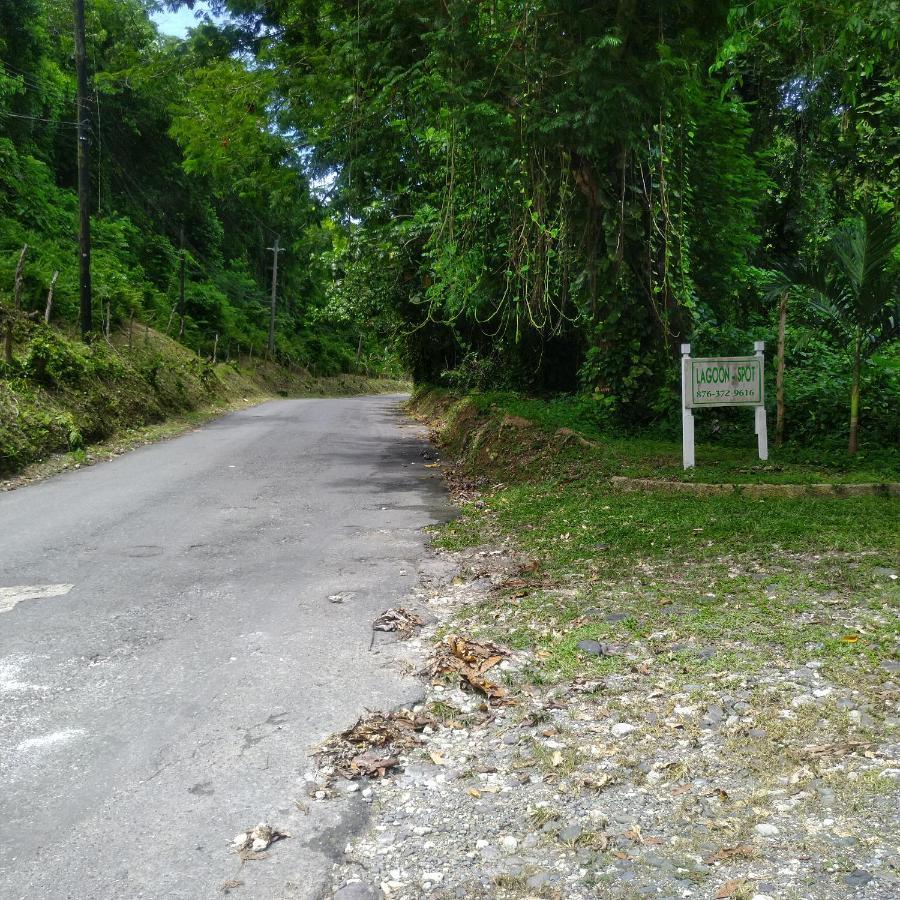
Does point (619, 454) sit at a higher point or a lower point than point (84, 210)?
lower

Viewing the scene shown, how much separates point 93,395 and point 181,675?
13.0m

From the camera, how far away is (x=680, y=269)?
35.3 feet

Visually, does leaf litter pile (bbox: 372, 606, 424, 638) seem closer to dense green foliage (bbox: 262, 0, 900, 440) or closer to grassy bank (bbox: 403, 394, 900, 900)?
grassy bank (bbox: 403, 394, 900, 900)

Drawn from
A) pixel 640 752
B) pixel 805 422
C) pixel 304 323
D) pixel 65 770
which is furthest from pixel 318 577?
pixel 304 323

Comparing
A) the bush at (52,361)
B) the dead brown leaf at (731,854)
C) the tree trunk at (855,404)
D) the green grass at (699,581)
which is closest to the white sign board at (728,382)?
the tree trunk at (855,404)

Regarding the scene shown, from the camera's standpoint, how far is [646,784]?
3297 millimetres

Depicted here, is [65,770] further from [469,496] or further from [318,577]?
[469,496]

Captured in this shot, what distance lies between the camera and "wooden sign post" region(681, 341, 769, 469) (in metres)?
9.19

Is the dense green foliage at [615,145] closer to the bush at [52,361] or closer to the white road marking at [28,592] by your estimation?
the white road marking at [28,592]

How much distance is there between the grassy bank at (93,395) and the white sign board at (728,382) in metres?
9.26

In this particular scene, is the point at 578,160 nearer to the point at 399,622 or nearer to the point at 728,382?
the point at 728,382

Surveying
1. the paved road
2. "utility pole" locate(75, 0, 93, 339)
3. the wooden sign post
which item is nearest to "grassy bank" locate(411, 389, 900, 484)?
the wooden sign post

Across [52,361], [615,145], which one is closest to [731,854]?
[615,145]

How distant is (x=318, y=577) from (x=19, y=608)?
6.91 ft
